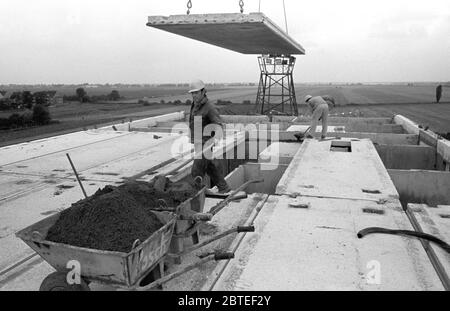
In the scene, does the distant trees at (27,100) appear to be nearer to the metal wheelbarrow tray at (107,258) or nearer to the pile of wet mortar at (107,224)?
the pile of wet mortar at (107,224)

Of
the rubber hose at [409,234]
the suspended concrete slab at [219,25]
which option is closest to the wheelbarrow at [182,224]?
the rubber hose at [409,234]

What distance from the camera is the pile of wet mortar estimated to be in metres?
3.09

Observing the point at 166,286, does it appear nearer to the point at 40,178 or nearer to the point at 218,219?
the point at 218,219

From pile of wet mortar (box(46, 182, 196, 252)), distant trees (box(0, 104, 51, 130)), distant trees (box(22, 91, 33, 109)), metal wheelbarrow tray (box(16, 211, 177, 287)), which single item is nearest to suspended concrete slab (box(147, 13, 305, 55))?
pile of wet mortar (box(46, 182, 196, 252))

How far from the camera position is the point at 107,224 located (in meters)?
3.23

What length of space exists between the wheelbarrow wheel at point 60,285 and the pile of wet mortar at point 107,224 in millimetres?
274

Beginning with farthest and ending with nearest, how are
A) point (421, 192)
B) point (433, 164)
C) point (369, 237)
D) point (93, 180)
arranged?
point (433, 164)
point (421, 192)
point (93, 180)
point (369, 237)

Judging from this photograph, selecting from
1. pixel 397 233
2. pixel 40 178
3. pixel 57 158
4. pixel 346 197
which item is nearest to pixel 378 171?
pixel 346 197

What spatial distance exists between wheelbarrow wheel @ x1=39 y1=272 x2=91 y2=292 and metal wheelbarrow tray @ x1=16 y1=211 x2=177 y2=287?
47 mm

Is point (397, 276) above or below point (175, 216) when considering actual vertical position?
below

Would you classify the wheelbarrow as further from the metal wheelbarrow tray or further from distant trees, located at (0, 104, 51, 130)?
distant trees, located at (0, 104, 51, 130)

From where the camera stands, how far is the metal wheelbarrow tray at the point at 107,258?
2822 mm

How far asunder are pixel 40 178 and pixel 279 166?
15.0 feet

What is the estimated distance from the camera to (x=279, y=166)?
8.10 meters
